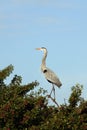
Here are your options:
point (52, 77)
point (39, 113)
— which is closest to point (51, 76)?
point (52, 77)

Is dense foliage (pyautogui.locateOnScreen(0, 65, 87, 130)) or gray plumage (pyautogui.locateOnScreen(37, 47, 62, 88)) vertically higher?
gray plumage (pyautogui.locateOnScreen(37, 47, 62, 88))

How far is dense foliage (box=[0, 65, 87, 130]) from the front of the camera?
1772cm

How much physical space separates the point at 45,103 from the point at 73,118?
126 cm

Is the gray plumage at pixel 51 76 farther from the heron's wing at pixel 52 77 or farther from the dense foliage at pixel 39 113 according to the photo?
the dense foliage at pixel 39 113

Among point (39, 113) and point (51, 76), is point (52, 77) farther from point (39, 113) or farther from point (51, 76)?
point (39, 113)

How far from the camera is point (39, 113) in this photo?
60.2ft

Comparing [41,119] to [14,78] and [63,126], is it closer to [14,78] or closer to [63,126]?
[63,126]

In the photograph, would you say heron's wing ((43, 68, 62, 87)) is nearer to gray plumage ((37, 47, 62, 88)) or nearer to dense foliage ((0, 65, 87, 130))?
gray plumage ((37, 47, 62, 88))

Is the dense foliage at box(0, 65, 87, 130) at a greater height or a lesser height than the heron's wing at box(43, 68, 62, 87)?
lesser

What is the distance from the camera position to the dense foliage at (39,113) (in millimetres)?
17719

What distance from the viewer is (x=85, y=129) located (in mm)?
18156

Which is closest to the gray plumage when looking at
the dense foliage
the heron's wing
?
the heron's wing

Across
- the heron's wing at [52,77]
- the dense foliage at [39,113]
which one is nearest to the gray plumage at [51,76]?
the heron's wing at [52,77]

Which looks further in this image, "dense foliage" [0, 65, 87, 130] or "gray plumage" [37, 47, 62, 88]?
"gray plumage" [37, 47, 62, 88]
